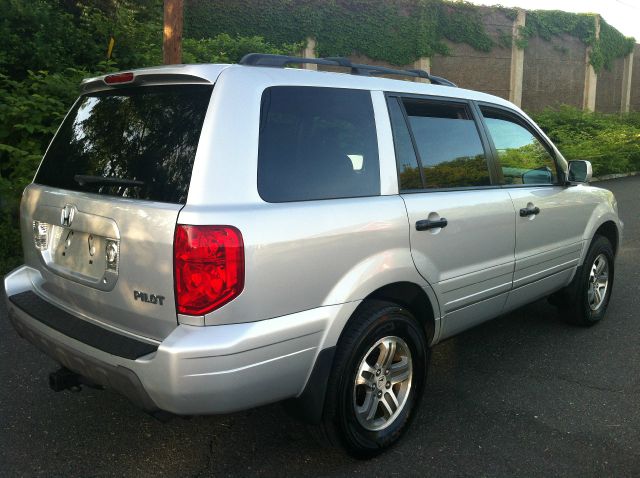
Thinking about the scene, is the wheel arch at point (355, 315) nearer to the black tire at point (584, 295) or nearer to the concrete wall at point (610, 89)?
the black tire at point (584, 295)

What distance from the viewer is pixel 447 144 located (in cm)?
351

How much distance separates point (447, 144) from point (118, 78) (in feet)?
6.05

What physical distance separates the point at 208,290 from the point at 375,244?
0.89m

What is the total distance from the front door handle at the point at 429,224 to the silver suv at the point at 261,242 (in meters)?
0.01

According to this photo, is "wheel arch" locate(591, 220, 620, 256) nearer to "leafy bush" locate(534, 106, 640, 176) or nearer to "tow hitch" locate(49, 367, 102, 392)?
"tow hitch" locate(49, 367, 102, 392)

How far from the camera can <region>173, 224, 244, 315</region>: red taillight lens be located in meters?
2.31

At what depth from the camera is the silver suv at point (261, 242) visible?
7.72 ft

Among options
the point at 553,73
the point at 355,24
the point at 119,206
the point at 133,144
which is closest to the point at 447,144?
the point at 133,144

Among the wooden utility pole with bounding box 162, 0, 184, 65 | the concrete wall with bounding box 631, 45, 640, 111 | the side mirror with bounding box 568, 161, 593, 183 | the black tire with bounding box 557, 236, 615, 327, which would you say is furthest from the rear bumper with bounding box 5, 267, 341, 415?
the concrete wall with bounding box 631, 45, 640, 111

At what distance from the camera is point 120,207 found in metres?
2.53

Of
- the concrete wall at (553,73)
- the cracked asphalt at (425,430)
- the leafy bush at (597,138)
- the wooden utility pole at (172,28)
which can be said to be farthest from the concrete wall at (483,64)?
the cracked asphalt at (425,430)

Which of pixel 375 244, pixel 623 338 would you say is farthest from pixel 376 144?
pixel 623 338

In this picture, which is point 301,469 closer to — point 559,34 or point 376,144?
point 376,144

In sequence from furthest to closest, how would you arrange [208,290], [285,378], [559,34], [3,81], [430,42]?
[559,34] → [430,42] → [3,81] → [285,378] → [208,290]
